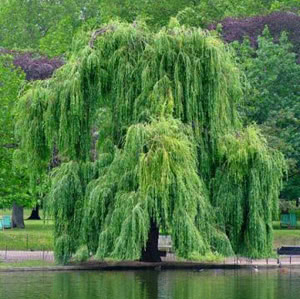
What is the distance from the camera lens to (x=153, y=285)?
128 ft

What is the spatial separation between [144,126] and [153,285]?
7.51m

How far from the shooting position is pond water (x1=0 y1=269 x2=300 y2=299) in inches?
1403

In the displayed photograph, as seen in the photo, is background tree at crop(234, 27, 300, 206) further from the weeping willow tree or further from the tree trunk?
the weeping willow tree

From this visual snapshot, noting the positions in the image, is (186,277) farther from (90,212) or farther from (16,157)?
(16,157)

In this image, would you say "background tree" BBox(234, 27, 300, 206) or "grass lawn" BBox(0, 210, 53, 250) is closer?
"grass lawn" BBox(0, 210, 53, 250)

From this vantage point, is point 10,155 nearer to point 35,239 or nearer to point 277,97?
point 35,239

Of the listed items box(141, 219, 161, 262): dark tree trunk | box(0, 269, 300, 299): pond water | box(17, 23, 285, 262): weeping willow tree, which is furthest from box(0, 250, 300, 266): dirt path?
box(17, 23, 285, 262): weeping willow tree

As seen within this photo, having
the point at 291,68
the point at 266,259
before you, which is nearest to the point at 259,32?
the point at 291,68

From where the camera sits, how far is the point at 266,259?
48.7 metres

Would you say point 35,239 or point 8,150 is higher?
point 8,150

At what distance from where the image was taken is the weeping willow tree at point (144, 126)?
43875 millimetres

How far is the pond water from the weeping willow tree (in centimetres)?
142

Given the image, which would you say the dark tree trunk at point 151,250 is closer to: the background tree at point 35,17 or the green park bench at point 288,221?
the green park bench at point 288,221

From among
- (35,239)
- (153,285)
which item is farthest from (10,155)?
(153,285)
